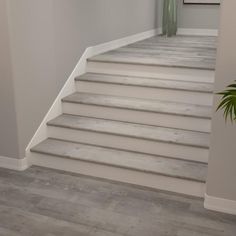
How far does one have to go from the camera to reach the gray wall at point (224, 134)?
2238mm

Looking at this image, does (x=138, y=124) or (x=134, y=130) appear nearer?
(x=134, y=130)

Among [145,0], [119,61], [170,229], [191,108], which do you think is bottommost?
[170,229]

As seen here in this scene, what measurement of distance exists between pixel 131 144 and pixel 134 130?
5.4 inches

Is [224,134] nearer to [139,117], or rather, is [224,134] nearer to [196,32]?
[139,117]

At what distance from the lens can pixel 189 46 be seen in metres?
5.29

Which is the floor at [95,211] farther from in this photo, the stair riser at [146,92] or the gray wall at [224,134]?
the stair riser at [146,92]

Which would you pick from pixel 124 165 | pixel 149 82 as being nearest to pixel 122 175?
pixel 124 165

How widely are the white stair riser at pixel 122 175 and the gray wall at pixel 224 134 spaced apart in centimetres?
22

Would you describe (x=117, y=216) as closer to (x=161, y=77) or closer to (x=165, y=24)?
(x=161, y=77)

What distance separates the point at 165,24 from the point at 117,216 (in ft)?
16.0

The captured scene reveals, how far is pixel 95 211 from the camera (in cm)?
256

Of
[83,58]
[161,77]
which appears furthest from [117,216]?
[83,58]

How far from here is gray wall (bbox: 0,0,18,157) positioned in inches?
112

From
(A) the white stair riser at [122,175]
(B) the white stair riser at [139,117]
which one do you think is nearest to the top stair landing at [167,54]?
(B) the white stair riser at [139,117]
